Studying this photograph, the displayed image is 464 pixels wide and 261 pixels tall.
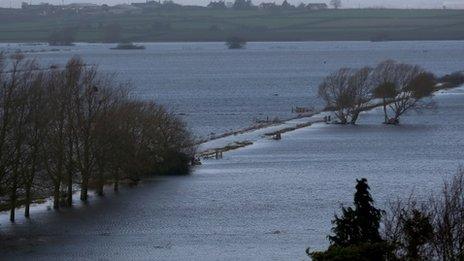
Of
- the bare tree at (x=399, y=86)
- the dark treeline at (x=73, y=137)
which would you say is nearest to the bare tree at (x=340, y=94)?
the bare tree at (x=399, y=86)

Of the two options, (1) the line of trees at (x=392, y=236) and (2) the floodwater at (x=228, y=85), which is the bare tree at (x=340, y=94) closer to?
(2) the floodwater at (x=228, y=85)

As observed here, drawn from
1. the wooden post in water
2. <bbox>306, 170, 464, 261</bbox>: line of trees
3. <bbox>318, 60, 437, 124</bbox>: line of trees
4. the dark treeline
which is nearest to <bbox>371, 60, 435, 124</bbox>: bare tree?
<bbox>318, 60, 437, 124</bbox>: line of trees

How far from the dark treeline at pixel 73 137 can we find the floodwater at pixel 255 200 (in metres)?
0.91

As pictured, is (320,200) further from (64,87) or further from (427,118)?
(427,118)

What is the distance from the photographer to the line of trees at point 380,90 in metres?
71.2

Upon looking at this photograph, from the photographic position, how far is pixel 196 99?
96.9 metres

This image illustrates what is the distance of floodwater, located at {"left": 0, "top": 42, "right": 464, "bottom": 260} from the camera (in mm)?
31688

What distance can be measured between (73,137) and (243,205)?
6.37 meters

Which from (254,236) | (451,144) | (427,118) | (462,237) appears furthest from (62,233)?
(427,118)

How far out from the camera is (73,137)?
4066cm

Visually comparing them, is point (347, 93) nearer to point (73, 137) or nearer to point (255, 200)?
point (255, 200)

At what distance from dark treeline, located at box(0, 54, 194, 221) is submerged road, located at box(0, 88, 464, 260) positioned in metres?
0.94

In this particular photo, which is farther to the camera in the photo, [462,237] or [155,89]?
[155,89]

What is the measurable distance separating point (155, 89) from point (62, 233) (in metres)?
76.0
